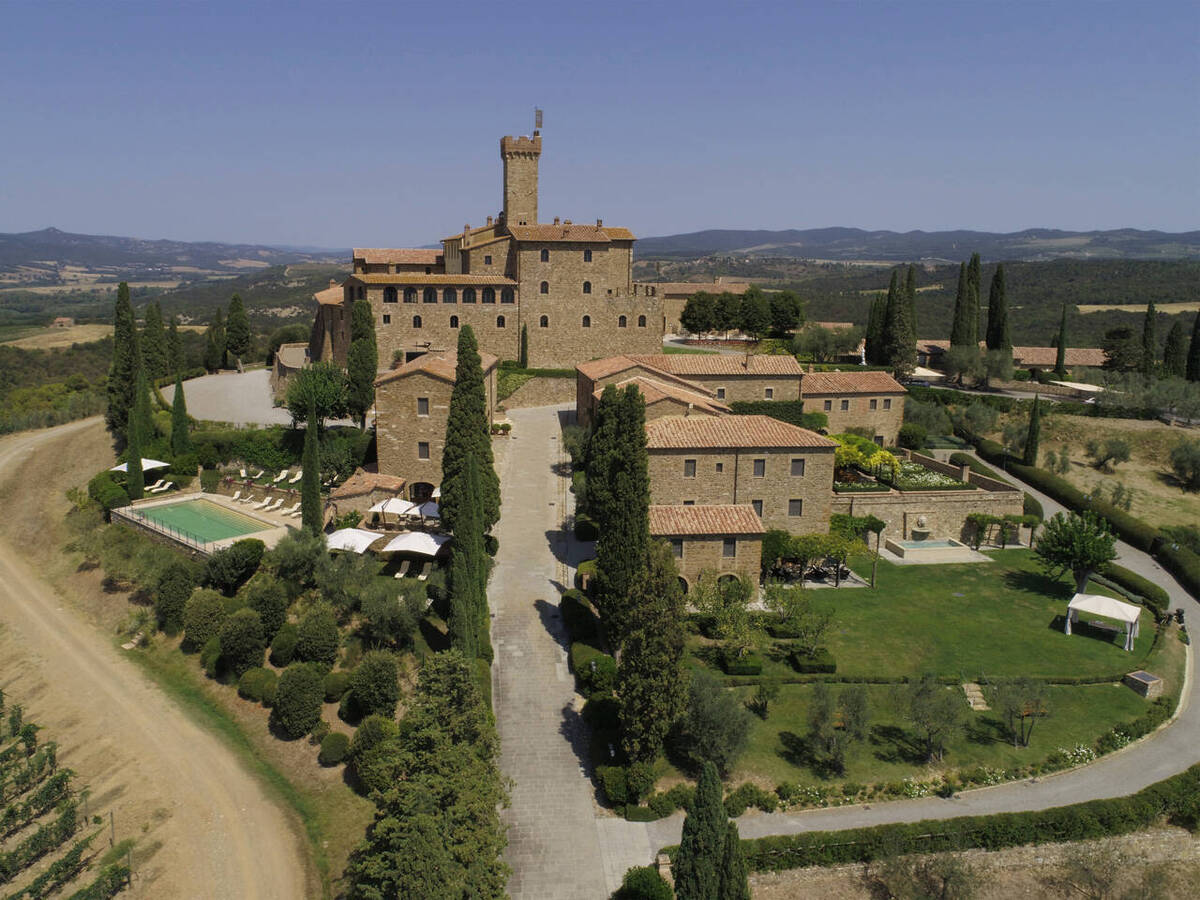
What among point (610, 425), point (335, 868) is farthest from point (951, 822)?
point (610, 425)

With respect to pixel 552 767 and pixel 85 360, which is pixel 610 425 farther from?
pixel 85 360

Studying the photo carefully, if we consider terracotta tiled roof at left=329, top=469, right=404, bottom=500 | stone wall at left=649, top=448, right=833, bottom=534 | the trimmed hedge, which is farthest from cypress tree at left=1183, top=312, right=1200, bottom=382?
terracotta tiled roof at left=329, top=469, right=404, bottom=500

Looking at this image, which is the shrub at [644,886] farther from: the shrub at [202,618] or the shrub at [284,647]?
the shrub at [202,618]

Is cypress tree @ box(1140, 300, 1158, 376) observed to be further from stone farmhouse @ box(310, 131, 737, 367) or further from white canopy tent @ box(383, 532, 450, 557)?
white canopy tent @ box(383, 532, 450, 557)

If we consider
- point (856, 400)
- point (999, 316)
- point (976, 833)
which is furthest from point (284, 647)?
point (999, 316)

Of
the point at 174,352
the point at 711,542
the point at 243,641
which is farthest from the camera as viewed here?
the point at 174,352

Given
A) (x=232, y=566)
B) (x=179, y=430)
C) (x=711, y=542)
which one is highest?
(x=179, y=430)

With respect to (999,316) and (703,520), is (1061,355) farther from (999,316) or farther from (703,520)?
(703,520)
